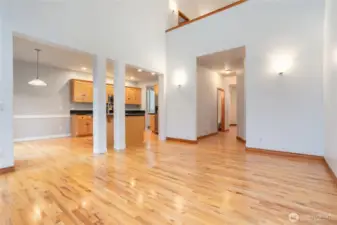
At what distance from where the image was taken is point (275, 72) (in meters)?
4.02

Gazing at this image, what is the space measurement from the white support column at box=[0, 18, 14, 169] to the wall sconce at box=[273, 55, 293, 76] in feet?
16.6

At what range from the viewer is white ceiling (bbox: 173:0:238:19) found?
25.0ft

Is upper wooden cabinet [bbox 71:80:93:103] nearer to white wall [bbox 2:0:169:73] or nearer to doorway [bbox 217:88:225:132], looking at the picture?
white wall [bbox 2:0:169:73]

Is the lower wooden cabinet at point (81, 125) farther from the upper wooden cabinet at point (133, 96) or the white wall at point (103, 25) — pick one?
the white wall at point (103, 25)

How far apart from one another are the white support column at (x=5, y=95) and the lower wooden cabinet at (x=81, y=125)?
12.7ft

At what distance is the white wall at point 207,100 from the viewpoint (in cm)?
643

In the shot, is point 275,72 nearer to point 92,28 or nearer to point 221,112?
point 92,28

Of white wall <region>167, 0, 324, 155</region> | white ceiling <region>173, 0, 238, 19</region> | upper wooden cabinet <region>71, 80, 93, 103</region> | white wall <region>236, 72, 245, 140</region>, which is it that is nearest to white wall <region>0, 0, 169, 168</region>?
white ceiling <region>173, 0, 238, 19</region>

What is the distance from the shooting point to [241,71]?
629 centimetres

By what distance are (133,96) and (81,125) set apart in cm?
308

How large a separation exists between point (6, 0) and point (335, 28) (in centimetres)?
501

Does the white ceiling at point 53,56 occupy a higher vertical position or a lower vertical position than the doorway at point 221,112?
higher

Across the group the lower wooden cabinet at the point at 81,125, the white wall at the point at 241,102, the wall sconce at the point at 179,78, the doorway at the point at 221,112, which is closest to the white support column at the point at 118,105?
the wall sconce at the point at 179,78

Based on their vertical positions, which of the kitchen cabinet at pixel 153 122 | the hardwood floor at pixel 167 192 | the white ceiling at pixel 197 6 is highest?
the white ceiling at pixel 197 6
